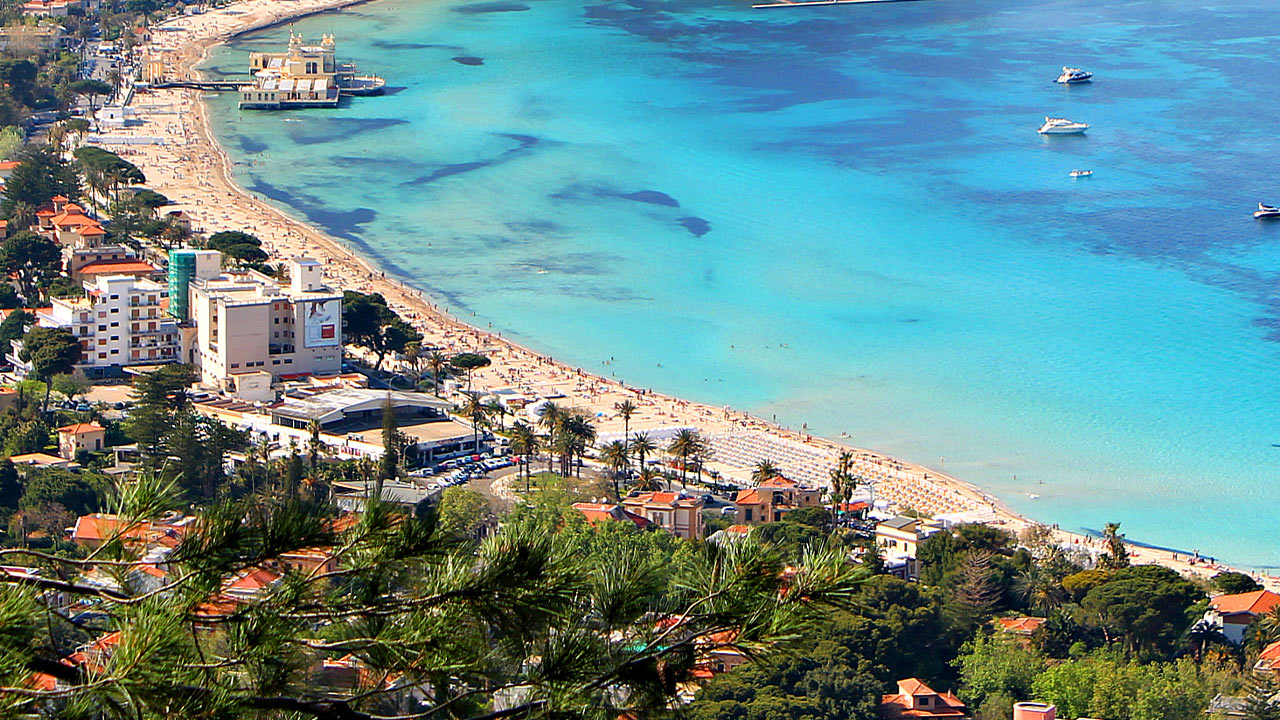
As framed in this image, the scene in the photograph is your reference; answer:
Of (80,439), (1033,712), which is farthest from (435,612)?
(80,439)

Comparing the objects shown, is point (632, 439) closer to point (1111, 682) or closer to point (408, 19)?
point (1111, 682)

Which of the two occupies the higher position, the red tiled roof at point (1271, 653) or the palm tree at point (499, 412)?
the red tiled roof at point (1271, 653)

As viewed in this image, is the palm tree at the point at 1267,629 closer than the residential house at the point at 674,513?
Yes

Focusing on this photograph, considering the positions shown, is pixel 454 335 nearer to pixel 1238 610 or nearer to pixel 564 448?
pixel 564 448

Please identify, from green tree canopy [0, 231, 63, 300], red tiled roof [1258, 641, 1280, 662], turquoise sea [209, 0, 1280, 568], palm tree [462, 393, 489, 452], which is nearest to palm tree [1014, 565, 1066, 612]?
red tiled roof [1258, 641, 1280, 662]

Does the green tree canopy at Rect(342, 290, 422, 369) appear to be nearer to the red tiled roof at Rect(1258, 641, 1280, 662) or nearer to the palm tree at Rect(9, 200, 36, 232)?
the palm tree at Rect(9, 200, 36, 232)

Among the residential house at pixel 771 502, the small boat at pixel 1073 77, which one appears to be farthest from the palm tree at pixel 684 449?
the small boat at pixel 1073 77

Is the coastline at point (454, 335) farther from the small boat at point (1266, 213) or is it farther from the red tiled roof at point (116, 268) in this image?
the small boat at point (1266, 213)
